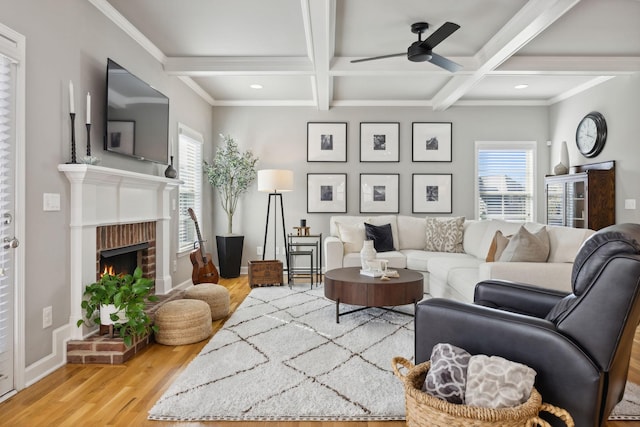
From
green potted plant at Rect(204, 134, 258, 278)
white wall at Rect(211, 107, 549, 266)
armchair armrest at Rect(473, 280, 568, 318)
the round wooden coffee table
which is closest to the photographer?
→ armchair armrest at Rect(473, 280, 568, 318)

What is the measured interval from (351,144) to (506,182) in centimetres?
251

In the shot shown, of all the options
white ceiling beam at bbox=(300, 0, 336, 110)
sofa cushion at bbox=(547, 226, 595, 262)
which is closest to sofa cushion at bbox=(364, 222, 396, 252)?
white ceiling beam at bbox=(300, 0, 336, 110)

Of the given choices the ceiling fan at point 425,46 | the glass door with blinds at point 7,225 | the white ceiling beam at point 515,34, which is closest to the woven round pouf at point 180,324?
the glass door with blinds at point 7,225

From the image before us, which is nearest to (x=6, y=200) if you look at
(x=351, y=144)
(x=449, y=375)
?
(x=449, y=375)

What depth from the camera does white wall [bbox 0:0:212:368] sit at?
8.00ft

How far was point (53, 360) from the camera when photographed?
2629 millimetres

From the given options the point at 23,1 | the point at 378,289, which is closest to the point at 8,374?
the point at 23,1

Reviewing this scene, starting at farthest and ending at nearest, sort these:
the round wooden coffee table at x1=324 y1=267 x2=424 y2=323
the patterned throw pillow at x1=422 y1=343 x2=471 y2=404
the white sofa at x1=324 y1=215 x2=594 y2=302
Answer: the round wooden coffee table at x1=324 y1=267 x2=424 y2=323 < the white sofa at x1=324 y1=215 x2=594 y2=302 < the patterned throw pillow at x1=422 y1=343 x2=471 y2=404

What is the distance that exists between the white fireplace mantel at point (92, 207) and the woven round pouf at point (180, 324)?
54 centimetres

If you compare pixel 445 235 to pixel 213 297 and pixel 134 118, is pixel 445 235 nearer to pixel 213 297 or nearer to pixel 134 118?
pixel 213 297

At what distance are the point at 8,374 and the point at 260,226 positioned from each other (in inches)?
166

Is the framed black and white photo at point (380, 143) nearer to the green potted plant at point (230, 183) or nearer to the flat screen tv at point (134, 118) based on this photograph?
the green potted plant at point (230, 183)

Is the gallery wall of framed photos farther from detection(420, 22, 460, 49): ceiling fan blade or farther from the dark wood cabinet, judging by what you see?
detection(420, 22, 460, 49): ceiling fan blade

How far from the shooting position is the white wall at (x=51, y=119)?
2438 mm
